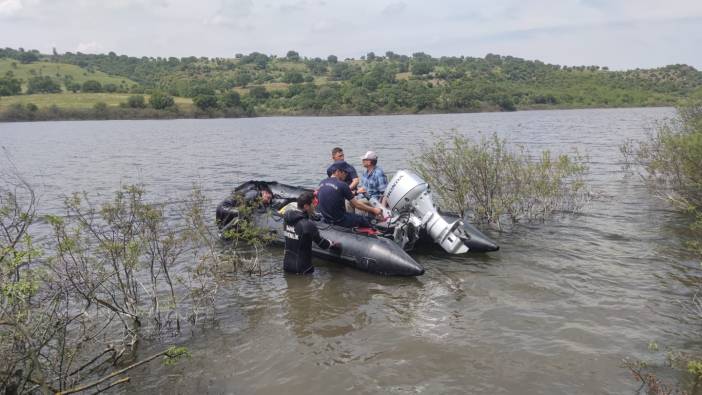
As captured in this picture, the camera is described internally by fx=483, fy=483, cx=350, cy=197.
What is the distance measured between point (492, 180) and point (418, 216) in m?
2.85

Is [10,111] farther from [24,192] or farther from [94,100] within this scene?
[24,192]

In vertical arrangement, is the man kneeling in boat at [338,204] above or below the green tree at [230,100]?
below

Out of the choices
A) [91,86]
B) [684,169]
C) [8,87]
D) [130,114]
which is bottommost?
[684,169]

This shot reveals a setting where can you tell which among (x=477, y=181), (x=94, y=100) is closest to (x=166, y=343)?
(x=477, y=181)

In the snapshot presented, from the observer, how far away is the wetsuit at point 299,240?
8.05 meters

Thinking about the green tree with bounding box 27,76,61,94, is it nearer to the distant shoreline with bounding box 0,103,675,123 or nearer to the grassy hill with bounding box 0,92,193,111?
the grassy hill with bounding box 0,92,193,111

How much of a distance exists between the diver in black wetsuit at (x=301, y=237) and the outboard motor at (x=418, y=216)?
1413 millimetres

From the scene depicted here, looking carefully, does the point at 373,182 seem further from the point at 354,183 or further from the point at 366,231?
the point at 366,231

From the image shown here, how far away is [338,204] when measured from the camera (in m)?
9.20

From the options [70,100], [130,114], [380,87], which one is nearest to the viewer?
[130,114]

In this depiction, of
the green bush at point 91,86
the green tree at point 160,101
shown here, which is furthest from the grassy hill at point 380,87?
the green bush at point 91,86

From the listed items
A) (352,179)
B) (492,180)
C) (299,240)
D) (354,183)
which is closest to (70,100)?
(352,179)

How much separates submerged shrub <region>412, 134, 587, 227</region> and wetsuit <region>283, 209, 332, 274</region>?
14.1ft

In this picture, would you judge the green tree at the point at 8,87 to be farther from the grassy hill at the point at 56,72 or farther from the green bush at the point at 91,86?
the grassy hill at the point at 56,72
